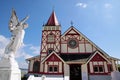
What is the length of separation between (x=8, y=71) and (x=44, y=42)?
63.9 feet

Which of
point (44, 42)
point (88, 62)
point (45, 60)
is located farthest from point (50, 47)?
point (88, 62)

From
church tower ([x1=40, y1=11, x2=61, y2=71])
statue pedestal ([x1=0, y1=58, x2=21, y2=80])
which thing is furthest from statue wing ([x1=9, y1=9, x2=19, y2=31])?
church tower ([x1=40, y1=11, x2=61, y2=71])

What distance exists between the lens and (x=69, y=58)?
23062 mm

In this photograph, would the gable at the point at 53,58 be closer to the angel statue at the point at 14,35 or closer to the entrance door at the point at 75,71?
the entrance door at the point at 75,71

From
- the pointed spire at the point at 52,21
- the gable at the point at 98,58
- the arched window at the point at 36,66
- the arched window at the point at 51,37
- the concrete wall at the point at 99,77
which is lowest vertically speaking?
the concrete wall at the point at 99,77

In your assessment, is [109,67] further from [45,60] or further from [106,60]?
[45,60]

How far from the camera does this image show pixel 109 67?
72.2ft

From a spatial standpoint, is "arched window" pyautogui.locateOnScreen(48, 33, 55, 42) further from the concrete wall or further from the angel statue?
the angel statue

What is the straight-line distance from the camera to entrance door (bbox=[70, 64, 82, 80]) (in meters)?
22.8

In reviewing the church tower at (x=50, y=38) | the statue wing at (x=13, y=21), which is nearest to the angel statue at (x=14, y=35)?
the statue wing at (x=13, y=21)

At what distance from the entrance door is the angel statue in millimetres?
18032

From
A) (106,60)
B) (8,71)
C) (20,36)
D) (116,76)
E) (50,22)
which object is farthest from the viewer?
(50,22)

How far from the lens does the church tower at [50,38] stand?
2448cm

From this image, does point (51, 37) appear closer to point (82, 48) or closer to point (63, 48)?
point (63, 48)
